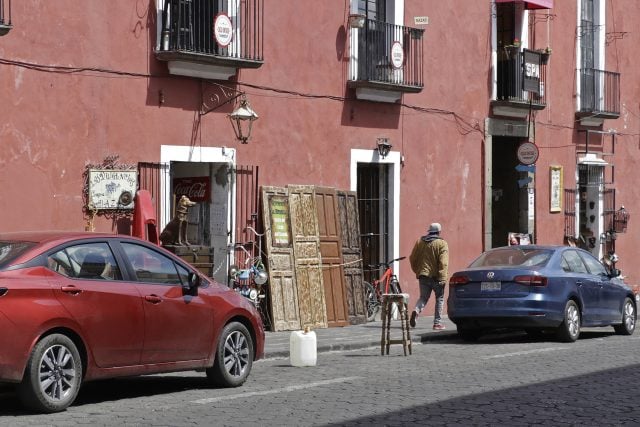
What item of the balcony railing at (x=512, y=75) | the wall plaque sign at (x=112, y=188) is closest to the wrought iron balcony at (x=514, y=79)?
the balcony railing at (x=512, y=75)

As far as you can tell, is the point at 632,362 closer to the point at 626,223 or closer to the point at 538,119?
the point at 538,119

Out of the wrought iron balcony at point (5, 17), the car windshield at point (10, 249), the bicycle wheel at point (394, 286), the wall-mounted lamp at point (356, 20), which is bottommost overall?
the bicycle wheel at point (394, 286)

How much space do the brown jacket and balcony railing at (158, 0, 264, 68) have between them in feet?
13.4

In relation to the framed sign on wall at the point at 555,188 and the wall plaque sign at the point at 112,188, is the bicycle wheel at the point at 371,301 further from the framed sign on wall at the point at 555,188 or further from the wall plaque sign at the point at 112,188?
the framed sign on wall at the point at 555,188

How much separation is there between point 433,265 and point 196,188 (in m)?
4.13

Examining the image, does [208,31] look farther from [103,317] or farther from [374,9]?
[103,317]

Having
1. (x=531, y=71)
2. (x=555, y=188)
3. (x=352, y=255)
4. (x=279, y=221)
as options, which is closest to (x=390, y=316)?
(x=279, y=221)

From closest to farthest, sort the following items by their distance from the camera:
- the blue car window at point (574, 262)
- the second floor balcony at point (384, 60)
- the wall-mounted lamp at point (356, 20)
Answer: the blue car window at point (574, 262) < the wall-mounted lamp at point (356, 20) < the second floor balcony at point (384, 60)

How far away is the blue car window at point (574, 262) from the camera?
19141mm

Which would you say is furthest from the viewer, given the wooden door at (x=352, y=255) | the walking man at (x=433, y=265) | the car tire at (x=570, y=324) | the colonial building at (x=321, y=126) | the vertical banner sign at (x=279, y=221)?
the wooden door at (x=352, y=255)

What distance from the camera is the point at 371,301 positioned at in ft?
72.2

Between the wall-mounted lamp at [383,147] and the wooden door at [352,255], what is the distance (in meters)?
1.23

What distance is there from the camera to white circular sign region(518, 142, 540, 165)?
83.7 feet

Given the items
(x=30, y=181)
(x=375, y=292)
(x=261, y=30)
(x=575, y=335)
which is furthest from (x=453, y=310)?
(x=30, y=181)
